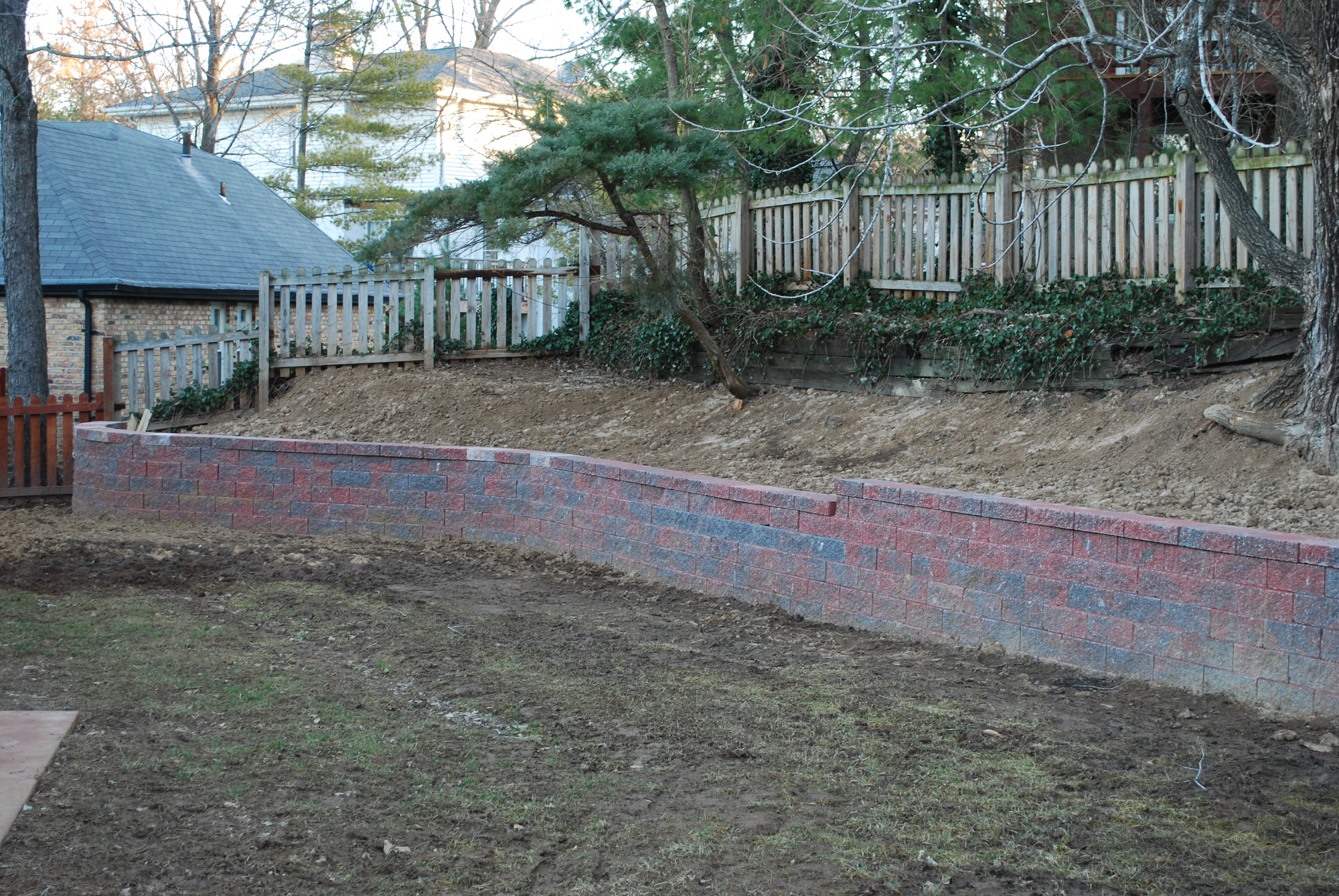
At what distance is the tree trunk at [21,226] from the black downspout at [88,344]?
6.89ft

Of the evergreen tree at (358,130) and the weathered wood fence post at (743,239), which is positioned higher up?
the evergreen tree at (358,130)

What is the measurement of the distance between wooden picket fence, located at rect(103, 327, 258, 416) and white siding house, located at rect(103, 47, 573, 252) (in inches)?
465

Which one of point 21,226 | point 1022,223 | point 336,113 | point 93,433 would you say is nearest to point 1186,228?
point 1022,223

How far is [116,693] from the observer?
4.63 meters

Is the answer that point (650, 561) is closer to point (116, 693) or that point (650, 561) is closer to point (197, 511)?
point (116, 693)

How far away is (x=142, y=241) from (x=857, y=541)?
49.7ft

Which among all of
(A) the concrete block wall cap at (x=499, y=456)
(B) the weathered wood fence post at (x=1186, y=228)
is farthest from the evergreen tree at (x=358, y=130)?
(B) the weathered wood fence post at (x=1186, y=228)

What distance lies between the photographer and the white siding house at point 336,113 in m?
27.2

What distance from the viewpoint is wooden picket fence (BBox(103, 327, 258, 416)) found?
1423 cm

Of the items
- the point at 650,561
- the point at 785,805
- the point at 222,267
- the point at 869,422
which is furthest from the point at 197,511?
the point at 222,267

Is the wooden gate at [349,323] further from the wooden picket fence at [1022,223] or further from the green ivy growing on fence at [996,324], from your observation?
the wooden picket fence at [1022,223]

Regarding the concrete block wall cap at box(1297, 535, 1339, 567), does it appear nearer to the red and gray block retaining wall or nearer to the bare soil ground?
the red and gray block retaining wall

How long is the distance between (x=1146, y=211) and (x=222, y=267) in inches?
580

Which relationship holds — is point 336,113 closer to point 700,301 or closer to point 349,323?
point 349,323
